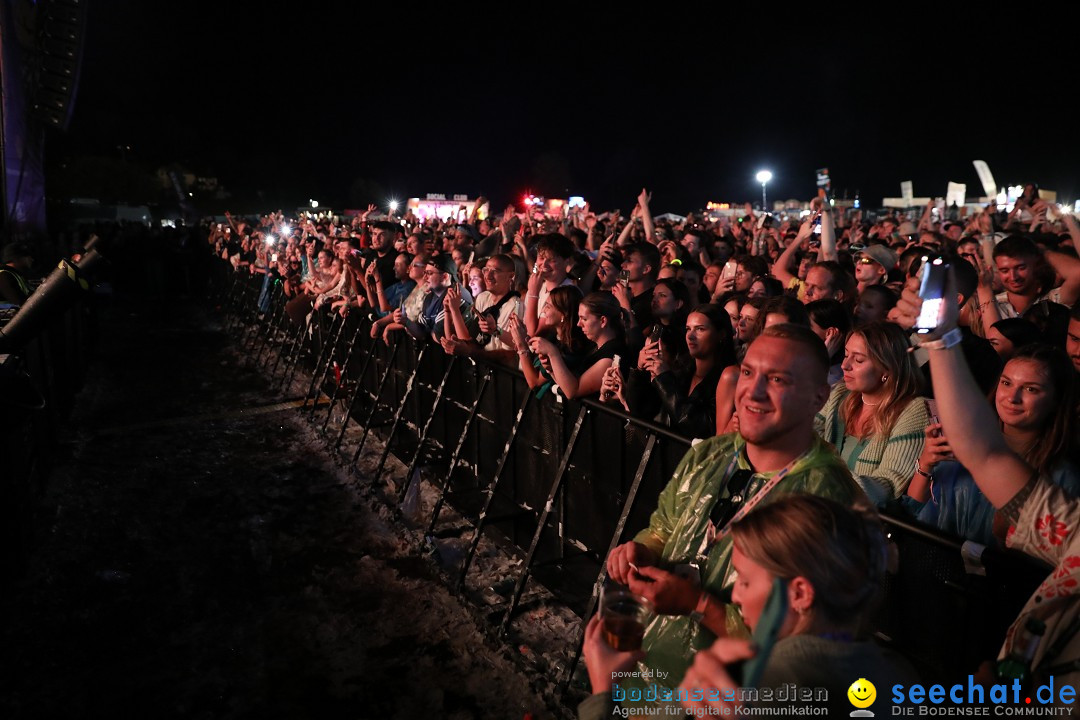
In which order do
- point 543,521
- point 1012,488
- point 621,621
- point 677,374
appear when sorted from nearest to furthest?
point 621,621, point 1012,488, point 677,374, point 543,521

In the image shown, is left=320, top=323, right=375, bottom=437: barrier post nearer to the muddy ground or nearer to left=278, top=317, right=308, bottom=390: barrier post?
the muddy ground

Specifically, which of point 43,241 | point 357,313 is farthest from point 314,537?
point 43,241

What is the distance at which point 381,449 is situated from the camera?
27.8 ft

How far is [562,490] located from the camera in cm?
518

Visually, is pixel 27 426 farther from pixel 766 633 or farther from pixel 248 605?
pixel 766 633

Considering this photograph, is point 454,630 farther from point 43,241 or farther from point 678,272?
point 43,241

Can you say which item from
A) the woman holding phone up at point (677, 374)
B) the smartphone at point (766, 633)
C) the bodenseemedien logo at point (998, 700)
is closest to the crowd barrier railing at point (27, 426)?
the woman holding phone up at point (677, 374)

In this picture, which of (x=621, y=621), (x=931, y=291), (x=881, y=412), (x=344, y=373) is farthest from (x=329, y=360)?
(x=931, y=291)

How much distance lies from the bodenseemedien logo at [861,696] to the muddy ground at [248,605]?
267cm

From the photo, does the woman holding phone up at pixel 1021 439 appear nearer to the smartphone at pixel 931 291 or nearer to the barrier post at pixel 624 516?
the smartphone at pixel 931 291

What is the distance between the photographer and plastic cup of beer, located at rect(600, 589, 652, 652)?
2.12 m

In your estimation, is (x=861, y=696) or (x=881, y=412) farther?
(x=881, y=412)

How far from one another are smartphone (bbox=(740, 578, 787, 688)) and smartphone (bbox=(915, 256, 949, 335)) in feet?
4.64

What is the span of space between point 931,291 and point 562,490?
10.8 ft
